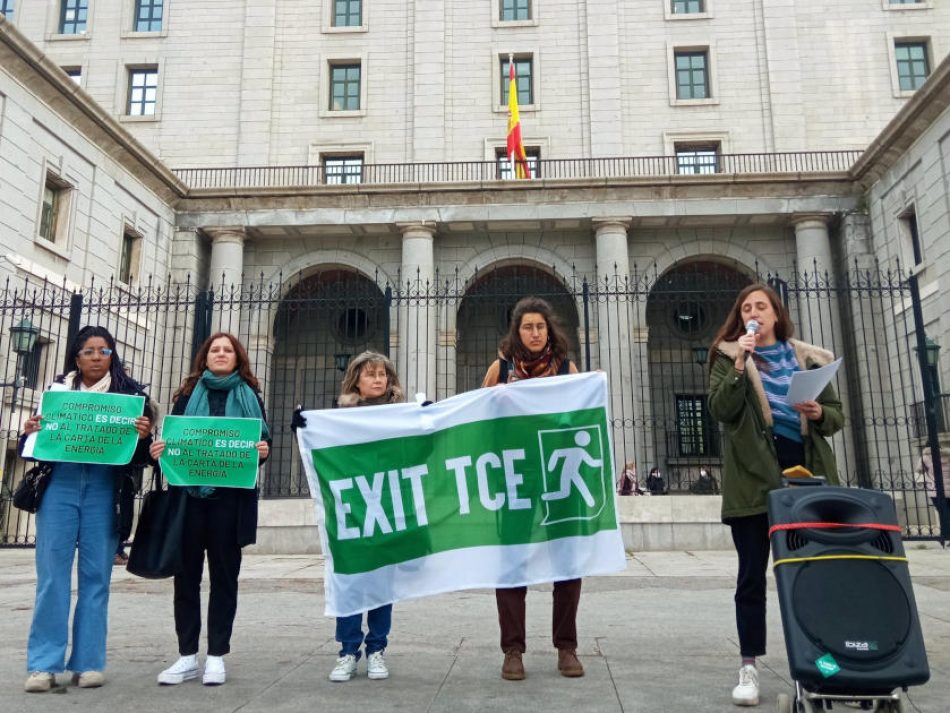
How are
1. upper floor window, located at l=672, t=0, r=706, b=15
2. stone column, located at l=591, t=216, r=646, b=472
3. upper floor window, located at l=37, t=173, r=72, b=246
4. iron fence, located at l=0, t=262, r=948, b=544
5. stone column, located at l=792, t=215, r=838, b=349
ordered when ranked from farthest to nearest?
upper floor window, located at l=672, t=0, r=706, b=15 → stone column, located at l=792, t=215, r=838, b=349 → stone column, located at l=591, t=216, r=646, b=472 → upper floor window, located at l=37, t=173, r=72, b=246 → iron fence, located at l=0, t=262, r=948, b=544

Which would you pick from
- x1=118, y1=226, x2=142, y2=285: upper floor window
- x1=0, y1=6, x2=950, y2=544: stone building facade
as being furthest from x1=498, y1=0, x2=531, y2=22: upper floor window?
x1=118, y1=226, x2=142, y2=285: upper floor window

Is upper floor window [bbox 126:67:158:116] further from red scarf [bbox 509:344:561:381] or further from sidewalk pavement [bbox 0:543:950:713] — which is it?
red scarf [bbox 509:344:561:381]

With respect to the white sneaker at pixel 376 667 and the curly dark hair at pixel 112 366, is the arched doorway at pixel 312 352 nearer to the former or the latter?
the curly dark hair at pixel 112 366

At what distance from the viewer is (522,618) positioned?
4344 millimetres

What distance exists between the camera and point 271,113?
28.2 meters

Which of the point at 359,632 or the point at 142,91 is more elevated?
the point at 142,91

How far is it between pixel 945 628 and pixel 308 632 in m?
4.78

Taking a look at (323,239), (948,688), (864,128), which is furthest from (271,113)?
(948,688)

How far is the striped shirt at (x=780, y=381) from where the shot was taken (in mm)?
4148

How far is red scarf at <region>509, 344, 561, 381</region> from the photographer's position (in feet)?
16.0

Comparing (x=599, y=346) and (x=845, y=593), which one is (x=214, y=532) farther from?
(x=599, y=346)

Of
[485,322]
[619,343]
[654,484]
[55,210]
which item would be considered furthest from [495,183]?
[55,210]

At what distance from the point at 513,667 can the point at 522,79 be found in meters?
27.1

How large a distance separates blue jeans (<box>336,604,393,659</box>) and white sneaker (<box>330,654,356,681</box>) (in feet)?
0.18
